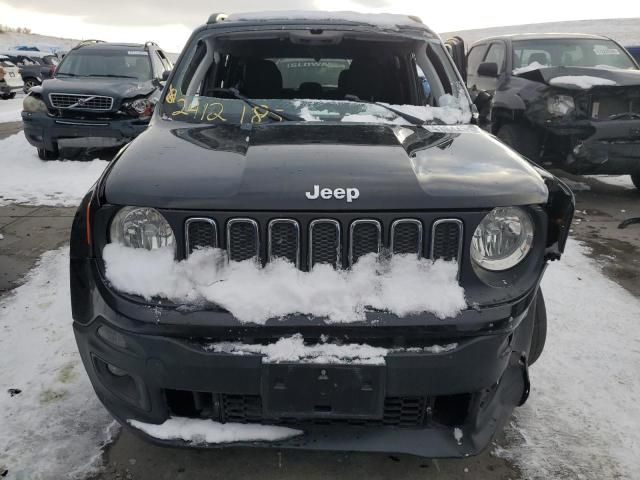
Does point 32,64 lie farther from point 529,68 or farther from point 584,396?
point 584,396

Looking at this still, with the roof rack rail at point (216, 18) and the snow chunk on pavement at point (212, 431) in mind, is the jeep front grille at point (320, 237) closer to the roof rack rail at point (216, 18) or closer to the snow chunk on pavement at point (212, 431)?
the snow chunk on pavement at point (212, 431)

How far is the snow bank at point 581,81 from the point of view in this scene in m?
5.85

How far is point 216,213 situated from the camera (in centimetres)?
180

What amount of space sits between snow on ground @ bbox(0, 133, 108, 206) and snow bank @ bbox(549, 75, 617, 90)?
5.54 metres

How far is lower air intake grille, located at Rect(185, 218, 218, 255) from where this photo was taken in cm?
182

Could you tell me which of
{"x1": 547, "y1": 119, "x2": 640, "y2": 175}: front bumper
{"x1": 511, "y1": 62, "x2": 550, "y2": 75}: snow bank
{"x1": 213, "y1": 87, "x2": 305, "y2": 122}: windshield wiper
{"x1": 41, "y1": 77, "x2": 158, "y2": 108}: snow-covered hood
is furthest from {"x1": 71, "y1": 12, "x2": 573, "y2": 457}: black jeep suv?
{"x1": 41, "y1": 77, "x2": 158, "y2": 108}: snow-covered hood

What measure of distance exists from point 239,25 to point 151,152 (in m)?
1.33

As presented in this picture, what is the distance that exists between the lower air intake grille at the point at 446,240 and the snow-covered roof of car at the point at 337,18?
1.78 metres

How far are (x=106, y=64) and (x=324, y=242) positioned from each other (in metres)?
8.29

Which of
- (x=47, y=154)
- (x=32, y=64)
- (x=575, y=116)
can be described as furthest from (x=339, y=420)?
(x=32, y=64)

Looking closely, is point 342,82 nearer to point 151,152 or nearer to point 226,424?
point 151,152

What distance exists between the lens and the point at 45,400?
2557 mm

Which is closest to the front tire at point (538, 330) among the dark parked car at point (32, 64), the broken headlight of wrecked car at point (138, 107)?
the broken headlight of wrecked car at point (138, 107)

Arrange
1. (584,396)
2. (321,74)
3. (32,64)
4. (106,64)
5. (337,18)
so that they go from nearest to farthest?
1. (584,396)
2. (337,18)
3. (321,74)
4. (106,64)
5. (32,64)
